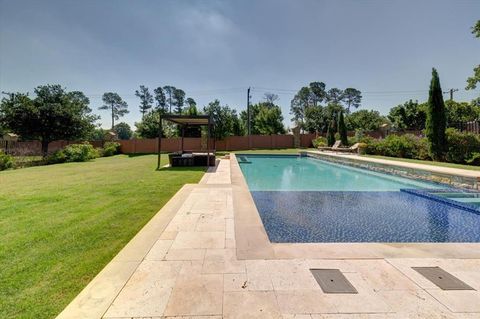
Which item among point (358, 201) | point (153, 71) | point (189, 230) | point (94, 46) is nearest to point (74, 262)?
point (189, 230)

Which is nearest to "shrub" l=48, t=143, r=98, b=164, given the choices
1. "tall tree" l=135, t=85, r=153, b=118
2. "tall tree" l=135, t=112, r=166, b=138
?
"tall tree" l=135, t=112, r=166, b=138

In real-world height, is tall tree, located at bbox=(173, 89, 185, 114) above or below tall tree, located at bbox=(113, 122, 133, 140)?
above

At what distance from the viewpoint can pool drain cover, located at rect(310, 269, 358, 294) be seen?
1.91 metres

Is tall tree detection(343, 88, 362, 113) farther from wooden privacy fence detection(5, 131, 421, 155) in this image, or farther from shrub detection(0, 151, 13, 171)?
shrub detection(0, 151, 13, 171)

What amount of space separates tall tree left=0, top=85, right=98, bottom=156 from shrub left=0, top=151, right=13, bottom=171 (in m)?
3.83

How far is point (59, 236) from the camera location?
10.2 feet

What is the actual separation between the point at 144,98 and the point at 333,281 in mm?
54172

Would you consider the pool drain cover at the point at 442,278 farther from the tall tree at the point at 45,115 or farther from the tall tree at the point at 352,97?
the tall tree at the point at 352,97

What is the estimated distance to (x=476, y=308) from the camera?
1.70 metres

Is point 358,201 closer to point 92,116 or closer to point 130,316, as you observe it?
point 130,316

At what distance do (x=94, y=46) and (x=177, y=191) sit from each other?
10.6 m

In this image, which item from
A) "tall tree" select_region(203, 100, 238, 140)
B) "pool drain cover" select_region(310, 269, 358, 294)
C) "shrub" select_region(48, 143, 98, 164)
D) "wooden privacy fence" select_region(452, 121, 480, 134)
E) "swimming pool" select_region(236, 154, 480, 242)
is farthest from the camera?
"tall tree" select_region(203, 100, 238, 140)

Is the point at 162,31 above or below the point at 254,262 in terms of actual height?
above

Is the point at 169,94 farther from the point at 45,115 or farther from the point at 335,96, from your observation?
the point at 45,115
